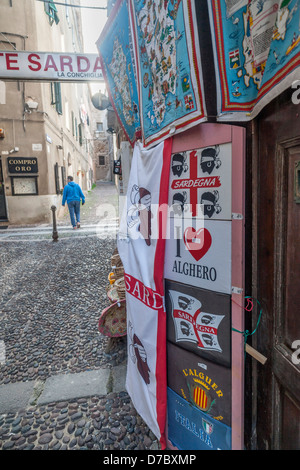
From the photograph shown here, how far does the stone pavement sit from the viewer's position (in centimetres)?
214

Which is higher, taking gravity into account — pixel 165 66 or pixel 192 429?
pixel 165 66

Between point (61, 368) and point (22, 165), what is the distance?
10.8 meters

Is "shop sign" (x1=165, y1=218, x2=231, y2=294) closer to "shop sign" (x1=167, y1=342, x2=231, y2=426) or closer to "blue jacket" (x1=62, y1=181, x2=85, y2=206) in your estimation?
"shop sign" (x1=167, y1=342, x2=231, y2=426)

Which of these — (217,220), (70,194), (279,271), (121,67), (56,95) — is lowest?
(279,271)

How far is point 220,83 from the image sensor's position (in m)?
1.39

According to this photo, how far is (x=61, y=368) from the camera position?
2969 millimetres

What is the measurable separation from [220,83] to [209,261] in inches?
35.8

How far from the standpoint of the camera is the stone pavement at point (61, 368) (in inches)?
84.3

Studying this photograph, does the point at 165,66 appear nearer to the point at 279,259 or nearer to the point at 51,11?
the point at 279,259

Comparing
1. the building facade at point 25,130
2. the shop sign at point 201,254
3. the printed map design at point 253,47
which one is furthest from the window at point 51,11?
the shop sign at point 201,254

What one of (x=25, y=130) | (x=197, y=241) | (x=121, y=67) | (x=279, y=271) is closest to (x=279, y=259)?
(x=279, y=271)

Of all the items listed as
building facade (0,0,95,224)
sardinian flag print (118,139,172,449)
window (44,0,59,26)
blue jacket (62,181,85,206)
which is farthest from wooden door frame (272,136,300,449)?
window (44,0,59,26)

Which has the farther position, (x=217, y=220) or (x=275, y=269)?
(x=217, y=220)
